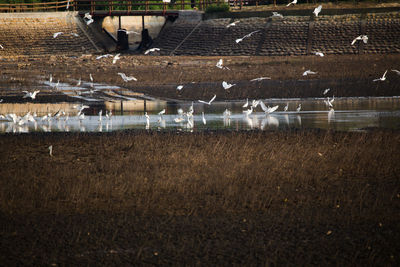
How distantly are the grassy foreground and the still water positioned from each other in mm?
2323

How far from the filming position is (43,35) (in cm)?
5881

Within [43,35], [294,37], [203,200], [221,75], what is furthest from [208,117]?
[43,35]

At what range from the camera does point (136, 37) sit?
7631cm

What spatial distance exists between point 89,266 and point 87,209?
2246mm

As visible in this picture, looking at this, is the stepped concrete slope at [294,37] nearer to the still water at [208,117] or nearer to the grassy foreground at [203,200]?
the still water at [208,117]

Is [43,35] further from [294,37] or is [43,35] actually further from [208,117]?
[208,117]

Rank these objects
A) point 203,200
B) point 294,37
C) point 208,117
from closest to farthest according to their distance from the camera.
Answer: point 203,200, point 208,117, point 294,37

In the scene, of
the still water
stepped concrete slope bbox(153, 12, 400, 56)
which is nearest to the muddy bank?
the still water

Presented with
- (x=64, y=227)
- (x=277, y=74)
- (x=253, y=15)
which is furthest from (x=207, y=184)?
(x=253, y=15)

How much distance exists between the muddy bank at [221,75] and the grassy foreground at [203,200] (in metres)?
11.5

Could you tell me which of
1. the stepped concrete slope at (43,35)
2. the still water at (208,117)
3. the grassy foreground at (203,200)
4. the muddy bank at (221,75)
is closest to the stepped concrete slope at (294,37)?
the muddy bank at (221,75)

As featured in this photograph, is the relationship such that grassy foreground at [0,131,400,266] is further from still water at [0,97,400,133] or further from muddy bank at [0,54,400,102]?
muddy bank at [0,54,400,102]

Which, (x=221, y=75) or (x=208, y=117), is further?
(x=221, y=75)

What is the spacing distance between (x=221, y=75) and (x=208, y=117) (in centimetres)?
1428
